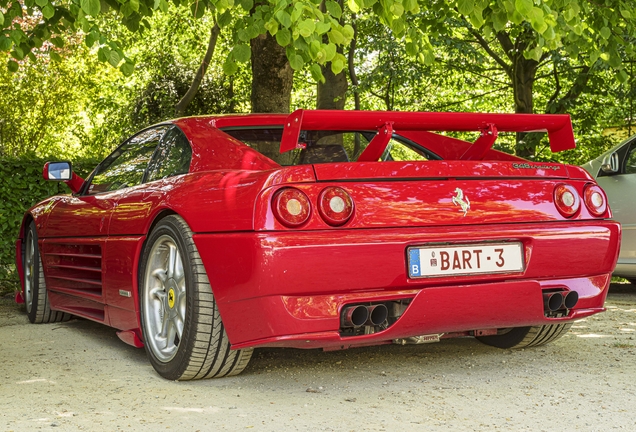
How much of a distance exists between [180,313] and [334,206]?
3.59ft

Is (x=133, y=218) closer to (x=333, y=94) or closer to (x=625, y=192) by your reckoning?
(x=625, y=192)

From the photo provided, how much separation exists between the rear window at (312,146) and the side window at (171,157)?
9.9 inches

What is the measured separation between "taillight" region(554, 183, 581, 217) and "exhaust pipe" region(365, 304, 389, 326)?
40.3 inches

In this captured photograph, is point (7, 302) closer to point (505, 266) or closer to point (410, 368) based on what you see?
point (410, 368)

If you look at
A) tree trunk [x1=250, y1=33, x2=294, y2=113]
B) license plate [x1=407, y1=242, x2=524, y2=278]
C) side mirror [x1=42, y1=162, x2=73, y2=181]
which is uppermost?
tree trunk [x1=250, y1=33, x2=294, y2=113]

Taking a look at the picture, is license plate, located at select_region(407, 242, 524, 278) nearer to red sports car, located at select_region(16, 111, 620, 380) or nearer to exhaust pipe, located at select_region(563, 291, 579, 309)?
red sports car, located at select_region(16, 111, 620, 380)

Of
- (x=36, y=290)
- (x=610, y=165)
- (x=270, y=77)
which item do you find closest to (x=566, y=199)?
(x=610, y=165)

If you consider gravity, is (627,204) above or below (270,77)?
below

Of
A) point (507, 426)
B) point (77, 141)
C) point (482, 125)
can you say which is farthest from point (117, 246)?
point (77, 141)

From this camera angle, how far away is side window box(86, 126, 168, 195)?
4840 millimetres

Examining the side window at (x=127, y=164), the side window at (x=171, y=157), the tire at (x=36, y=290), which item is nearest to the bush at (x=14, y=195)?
the tire at (x=36, y=290)

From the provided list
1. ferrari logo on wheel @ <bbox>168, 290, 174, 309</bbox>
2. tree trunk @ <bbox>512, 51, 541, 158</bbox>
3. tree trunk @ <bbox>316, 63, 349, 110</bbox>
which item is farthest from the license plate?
tree trunk @ <bbox>512, 51, 541, 158</bbox>

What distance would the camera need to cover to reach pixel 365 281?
347 cm

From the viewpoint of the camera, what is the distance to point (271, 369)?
4344 mm
